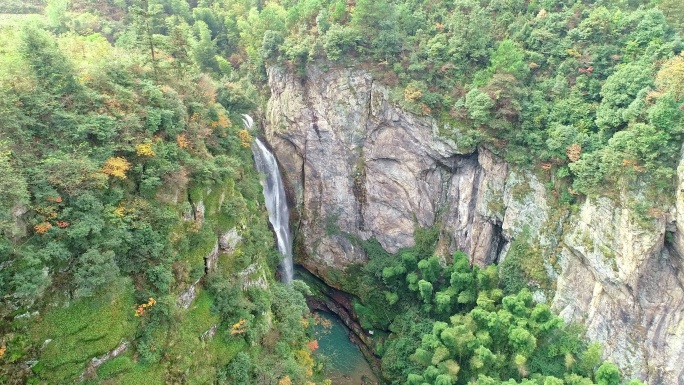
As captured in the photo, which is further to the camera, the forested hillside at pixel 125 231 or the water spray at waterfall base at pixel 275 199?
the water spray at waterfall base at pixel 275 199

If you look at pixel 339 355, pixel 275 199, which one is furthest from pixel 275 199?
pixel 339 355

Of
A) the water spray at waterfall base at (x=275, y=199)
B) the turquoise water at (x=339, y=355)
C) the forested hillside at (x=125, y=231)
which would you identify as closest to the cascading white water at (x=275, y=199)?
the water spray at waterfall base at (x=275, y=199)

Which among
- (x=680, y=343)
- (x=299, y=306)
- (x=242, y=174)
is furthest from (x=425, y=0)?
(x=680, y=343)

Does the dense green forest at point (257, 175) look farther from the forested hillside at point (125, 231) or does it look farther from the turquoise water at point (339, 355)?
the turquoise water at point (339, 355)

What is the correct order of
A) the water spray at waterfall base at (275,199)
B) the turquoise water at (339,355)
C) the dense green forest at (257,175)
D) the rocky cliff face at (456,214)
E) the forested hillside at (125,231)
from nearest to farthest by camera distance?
the forested hillside at (125,231) < the dense green forest at (257,175) < the rocky cliff face at (456,214) < the turquoise water at (339,355) < the water spray at waterfall base at (275,199)

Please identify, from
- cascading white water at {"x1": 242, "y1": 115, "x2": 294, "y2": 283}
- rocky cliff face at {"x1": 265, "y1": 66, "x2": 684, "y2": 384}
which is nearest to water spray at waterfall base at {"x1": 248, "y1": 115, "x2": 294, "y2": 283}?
cascading white water at {"x1": 242, "y1": 115, "x2": 294, "y2": 283}

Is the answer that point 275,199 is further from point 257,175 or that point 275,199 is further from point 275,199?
point 257,175

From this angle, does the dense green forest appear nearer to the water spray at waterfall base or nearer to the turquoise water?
the turquoise water
